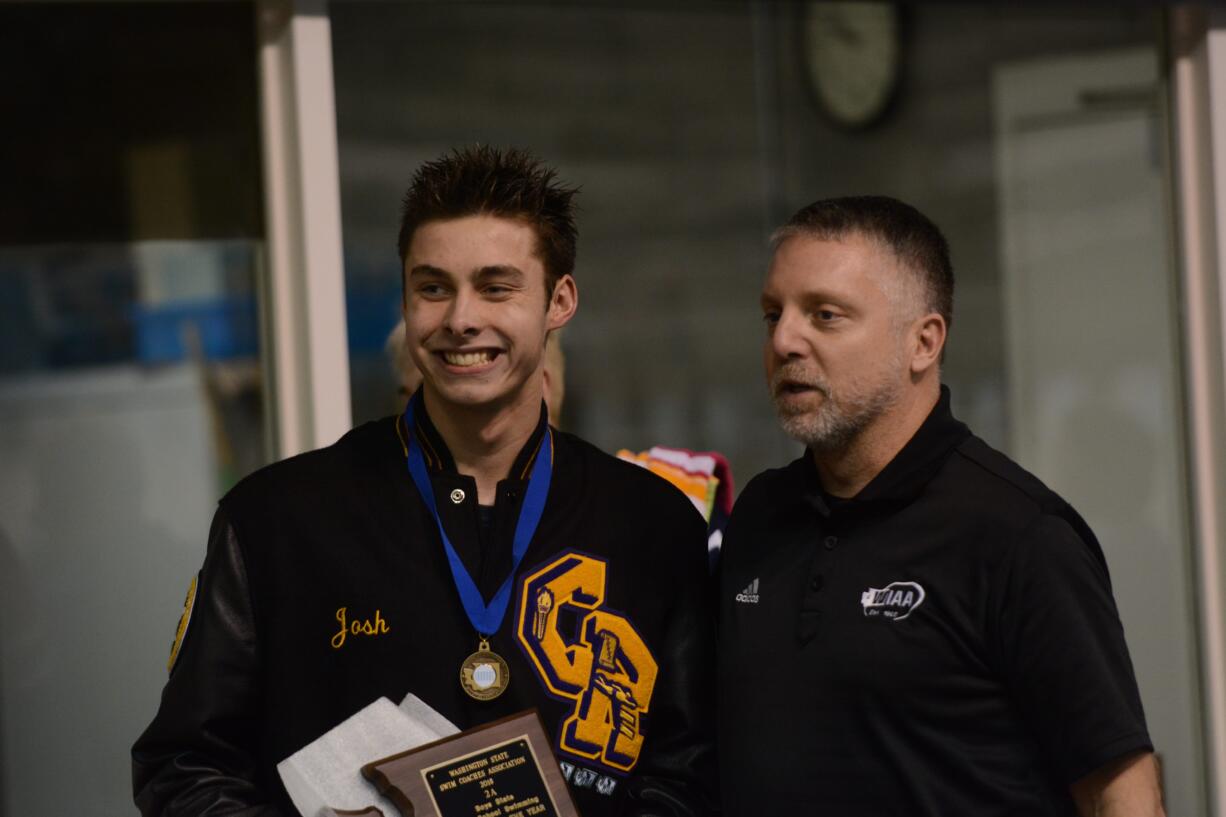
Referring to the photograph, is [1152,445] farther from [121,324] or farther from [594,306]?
[121,324]

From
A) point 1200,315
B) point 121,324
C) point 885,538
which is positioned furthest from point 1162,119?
point 121,324

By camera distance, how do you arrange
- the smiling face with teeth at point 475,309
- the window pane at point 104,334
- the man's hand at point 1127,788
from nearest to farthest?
1. the man's hand at point 1127,788
2. the smiling face with teeth at point 475,309
3. the window pane at point 104,334

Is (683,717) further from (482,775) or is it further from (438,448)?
(438,448)

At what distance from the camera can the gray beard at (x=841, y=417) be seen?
8.41ft

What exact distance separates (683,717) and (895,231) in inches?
35.6

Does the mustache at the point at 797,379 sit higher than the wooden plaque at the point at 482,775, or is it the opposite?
the mustache at the point at 797,379

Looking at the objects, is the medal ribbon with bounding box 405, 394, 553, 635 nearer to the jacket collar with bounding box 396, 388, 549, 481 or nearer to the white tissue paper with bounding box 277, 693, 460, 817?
the jacket collar with bounding box 396, 388, 549, 481

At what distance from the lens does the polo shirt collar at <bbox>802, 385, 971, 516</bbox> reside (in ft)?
8.29

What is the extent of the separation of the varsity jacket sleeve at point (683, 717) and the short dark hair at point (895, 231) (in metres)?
0.62

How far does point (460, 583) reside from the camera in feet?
8.39

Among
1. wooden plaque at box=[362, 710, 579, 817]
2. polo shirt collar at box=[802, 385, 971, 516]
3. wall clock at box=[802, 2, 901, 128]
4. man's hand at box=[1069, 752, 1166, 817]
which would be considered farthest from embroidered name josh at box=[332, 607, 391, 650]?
wall clock at box=[802, 2, 901, 128]

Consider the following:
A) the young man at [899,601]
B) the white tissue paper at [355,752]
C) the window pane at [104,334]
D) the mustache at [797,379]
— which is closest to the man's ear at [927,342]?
the young man at [899,601]

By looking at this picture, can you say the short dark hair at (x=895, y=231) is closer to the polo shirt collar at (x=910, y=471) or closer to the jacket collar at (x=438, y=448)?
the polo shirt collar at (x=910, y=471)

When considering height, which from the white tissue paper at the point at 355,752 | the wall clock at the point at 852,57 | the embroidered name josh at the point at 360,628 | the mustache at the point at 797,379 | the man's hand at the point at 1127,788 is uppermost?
the wall clock at the point at 852,57
